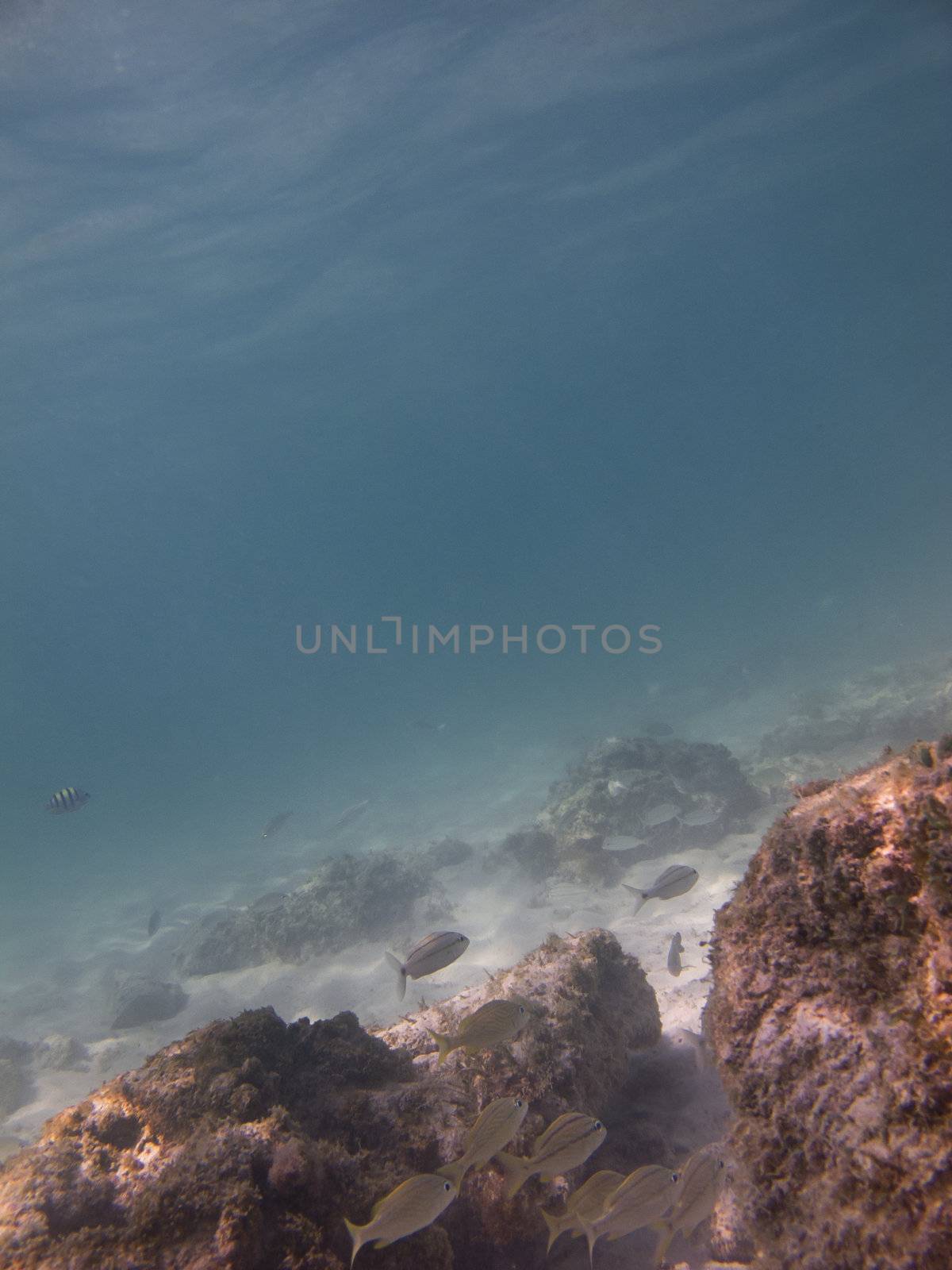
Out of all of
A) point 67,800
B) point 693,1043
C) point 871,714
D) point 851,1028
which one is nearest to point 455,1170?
point 851,1028

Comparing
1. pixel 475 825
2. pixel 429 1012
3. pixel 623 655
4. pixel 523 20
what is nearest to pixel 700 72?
pixel 523 20

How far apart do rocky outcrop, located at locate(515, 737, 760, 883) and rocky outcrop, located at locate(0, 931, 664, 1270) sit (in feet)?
23.2

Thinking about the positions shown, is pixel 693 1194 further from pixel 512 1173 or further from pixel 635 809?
pixel 635 809

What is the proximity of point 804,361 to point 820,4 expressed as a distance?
75941 millimetres

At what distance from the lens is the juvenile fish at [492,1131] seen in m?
2.52

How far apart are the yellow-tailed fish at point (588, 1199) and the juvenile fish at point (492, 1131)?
28 cm

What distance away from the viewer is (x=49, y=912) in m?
24.8

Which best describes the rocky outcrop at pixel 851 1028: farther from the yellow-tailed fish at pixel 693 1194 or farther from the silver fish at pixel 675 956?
A: the silver fish at pixel 675 956

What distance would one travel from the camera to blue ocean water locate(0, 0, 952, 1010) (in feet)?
63.1

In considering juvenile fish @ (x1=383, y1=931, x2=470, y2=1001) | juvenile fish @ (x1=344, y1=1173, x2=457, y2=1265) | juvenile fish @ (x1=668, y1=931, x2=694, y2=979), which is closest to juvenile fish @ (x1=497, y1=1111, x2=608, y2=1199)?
juvenile fish @ (x1=344, y1=1173, x2=457, y2=1265)

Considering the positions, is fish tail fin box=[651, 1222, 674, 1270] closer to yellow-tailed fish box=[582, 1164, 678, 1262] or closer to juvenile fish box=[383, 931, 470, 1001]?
yellow-tailed fish box=[582, 1164, 678, 1262]

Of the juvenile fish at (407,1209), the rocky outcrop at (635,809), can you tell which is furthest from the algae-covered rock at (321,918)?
the juvenile fish at (407,1209)

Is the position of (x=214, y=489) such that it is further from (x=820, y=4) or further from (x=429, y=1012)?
(x=429, y=1012)

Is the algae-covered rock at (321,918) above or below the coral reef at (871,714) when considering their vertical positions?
below
